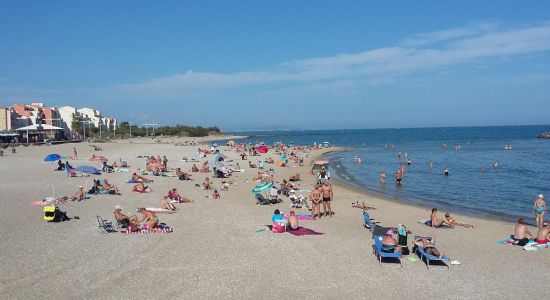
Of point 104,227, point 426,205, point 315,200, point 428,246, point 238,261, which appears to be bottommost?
point 426,205

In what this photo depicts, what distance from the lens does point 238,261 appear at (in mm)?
10398

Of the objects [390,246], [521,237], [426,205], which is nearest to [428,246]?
[390,246]

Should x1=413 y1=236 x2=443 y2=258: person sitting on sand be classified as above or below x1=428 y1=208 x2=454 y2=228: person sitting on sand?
above

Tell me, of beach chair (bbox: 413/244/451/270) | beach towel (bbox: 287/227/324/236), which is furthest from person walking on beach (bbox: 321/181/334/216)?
beach chair (bbox: 413/244/451/270)

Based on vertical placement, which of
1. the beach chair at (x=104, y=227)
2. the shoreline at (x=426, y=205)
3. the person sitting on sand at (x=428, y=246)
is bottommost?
the shoreline at (x=426, y=205)

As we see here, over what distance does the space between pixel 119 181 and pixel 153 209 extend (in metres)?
8.75

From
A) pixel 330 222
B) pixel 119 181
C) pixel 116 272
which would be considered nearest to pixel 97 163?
pixel 119 181

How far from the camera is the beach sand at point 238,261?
8633 mm

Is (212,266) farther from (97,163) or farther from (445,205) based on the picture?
(97,163)

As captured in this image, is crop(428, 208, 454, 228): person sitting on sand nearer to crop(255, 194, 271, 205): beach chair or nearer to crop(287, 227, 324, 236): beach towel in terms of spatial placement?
crop(287, 227, 324, 236): beach towel

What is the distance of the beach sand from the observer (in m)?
8.63

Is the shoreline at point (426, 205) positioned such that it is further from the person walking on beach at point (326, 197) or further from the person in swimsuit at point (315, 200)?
the person in swimsuit at point (315, 200)

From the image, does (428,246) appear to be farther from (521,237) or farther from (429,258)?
(521,237)

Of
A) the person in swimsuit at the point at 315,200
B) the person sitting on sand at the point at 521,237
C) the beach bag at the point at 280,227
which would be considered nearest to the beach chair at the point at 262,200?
the person in swimsuit at the point at 315,200
